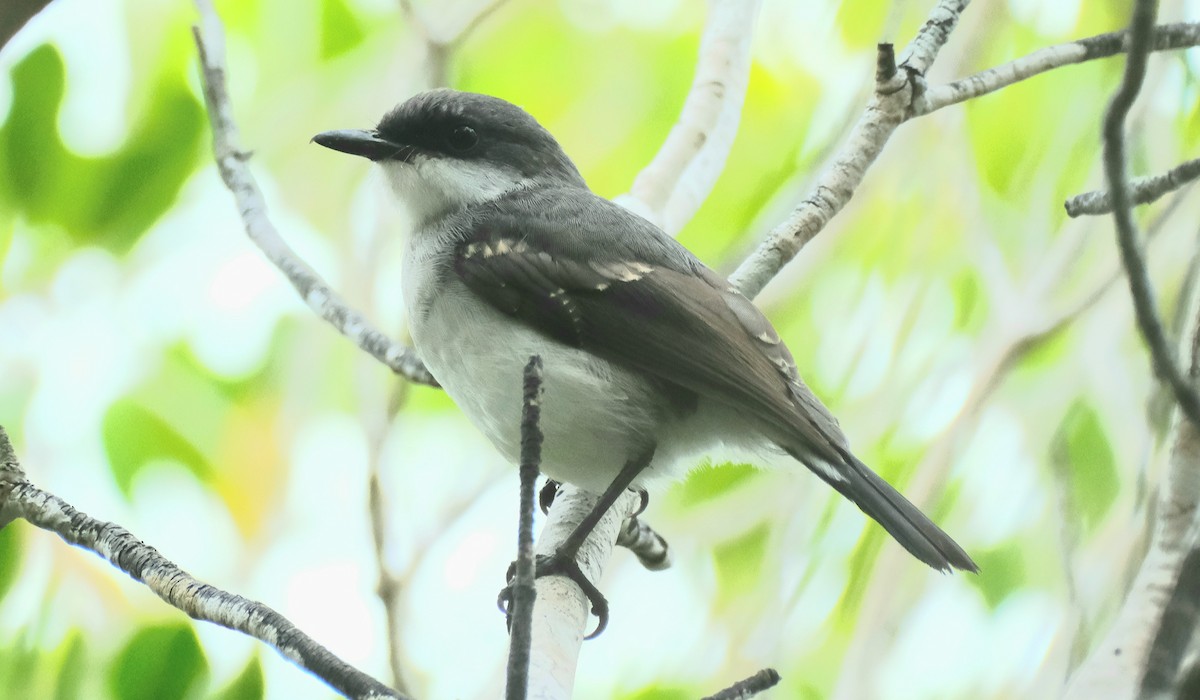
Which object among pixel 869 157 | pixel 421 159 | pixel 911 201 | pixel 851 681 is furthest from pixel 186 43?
pixel 851 681

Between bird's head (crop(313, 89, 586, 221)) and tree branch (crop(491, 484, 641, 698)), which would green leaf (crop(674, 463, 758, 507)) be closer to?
tree branch (crop(491, 484, 641, 698))

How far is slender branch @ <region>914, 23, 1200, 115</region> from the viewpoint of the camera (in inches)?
118

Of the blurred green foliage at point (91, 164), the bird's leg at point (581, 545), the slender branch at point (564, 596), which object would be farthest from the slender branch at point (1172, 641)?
the blurred green foliage at point (91, 164)

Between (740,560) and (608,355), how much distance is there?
179 cm

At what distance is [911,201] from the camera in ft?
14.9

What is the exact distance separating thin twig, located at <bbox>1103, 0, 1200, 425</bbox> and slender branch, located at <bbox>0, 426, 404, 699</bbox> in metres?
1.19

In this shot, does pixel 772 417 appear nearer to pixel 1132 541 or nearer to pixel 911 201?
pixel 1132 541

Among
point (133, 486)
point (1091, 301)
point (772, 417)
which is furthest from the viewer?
point (1091, 301)

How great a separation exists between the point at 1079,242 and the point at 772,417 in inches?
92.9

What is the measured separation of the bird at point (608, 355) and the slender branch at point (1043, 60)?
2.83ft

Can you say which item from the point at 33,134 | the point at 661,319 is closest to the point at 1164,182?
the point at 661,319

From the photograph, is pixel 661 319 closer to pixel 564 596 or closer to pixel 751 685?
pixel 564 596

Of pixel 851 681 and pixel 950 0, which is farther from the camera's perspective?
pixel 851 681

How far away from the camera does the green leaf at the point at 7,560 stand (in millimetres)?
2580
